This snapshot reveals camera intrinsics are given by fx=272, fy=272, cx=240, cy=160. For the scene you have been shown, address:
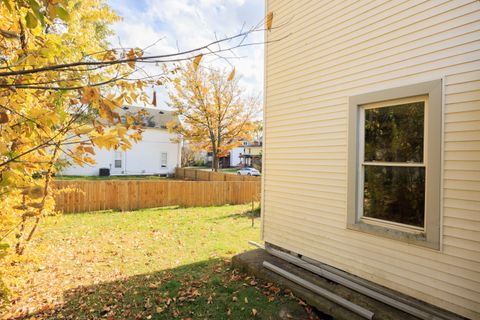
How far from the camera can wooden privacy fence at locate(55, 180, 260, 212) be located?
1068 centimetres

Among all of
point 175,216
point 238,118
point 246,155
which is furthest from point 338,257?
point 246,155

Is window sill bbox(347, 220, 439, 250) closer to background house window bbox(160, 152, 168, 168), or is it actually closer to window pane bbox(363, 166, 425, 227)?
window pane bbox(363, 166, 425, 227)

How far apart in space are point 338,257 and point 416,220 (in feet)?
3.92

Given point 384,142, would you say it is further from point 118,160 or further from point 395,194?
point 118,160

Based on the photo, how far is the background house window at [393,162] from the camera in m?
3.10

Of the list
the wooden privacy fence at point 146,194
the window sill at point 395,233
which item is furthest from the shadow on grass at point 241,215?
the window sill at point 395,233

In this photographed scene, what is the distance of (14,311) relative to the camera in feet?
12.1

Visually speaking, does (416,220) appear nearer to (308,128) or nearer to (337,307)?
(337,307)

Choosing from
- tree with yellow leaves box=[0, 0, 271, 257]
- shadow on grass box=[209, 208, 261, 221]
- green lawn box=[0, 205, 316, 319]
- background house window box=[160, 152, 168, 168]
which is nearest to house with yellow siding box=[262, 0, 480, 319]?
green lawn box=[0, 205, 316, 319]

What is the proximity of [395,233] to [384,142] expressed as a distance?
3.68 feet

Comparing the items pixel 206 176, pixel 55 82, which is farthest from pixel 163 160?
pixel 55 82

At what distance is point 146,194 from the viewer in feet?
39.2

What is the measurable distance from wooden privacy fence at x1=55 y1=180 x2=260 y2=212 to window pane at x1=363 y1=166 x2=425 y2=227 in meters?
7.82

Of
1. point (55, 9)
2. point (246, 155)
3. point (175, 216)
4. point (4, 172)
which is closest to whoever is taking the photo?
point (55, 9)
